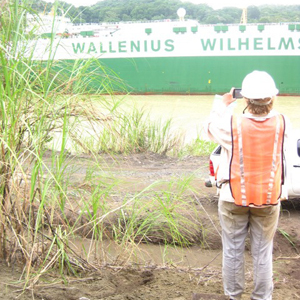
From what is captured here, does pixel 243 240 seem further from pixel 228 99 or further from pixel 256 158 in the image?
pixel 228 99

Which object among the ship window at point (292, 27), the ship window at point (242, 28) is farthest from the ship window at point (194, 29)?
the ship window at point (292, 27)

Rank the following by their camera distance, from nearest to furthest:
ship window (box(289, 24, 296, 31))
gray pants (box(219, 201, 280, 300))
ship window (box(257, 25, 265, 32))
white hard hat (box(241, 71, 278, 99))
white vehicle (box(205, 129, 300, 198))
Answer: white hard hat (box(241, 71, 278, 99))
gray pants (box(219, 201, 280, 300))
white vehicle (box(205, 129, 300, 198))
ship window (box(289, 24, 296, 31))
ship window (box(257, 25, 265, 32))

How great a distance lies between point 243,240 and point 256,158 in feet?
1.67

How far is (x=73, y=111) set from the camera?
297cm

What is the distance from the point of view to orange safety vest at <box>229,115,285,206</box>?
2.58 metres

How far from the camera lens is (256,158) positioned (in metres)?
2.60

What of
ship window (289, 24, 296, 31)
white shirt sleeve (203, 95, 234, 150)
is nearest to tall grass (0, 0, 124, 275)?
white shirt sleeve (203, 95, 234, 150)

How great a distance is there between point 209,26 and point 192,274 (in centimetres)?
2153

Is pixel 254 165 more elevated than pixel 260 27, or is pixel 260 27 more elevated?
pixel 260 27

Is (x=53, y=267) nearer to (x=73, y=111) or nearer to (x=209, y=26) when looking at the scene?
(x=73, y=111)

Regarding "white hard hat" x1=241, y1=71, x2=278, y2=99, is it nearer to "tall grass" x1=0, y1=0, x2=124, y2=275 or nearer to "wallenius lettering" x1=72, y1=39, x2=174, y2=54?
"tall grass" x1=0, y1=0, x2=124, y2=275

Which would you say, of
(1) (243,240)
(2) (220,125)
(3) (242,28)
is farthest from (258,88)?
(3) (242,28)

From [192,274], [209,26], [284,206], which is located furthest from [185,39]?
[192,274]

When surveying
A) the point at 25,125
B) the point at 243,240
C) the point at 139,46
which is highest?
the point at 25,125
